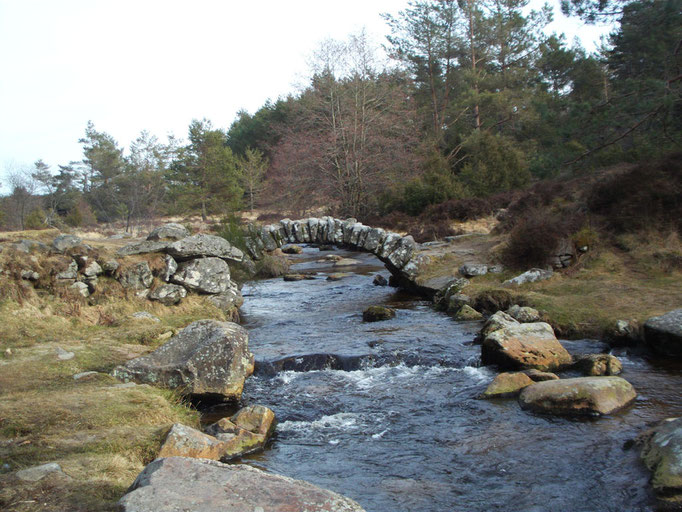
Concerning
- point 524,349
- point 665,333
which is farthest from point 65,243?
point 665,333

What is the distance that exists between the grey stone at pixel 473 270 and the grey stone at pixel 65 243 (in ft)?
31.4

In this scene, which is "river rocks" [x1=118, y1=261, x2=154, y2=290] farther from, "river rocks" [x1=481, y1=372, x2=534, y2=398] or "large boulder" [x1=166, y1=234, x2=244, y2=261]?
"river rocks" [x1=481, y1=372, x2=534, y2=398]

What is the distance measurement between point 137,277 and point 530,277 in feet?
30.4

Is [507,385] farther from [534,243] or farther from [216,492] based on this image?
[534,243]

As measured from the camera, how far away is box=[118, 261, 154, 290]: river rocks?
A: 11.1 meters

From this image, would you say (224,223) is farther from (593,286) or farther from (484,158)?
(484,158)

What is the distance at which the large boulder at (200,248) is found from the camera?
12.2 meters

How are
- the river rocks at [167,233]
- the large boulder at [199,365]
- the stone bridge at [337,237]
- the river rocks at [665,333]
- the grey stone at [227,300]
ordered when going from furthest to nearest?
the stone bridge at [337,237] → the river rocks at [167,233] → the grey stone at [227,300] → the river rocks at [665,333] → the large boulder at [199,365]

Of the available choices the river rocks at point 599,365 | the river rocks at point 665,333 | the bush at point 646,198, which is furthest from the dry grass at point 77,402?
the bush at point 646,198

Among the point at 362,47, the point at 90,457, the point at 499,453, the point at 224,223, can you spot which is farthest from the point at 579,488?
the point at 362,47

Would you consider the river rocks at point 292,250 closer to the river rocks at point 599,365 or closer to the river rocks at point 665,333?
the river rocks at point 665,333

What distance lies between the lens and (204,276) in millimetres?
12391

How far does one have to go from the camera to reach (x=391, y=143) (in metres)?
29.8

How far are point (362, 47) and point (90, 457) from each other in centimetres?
2895
